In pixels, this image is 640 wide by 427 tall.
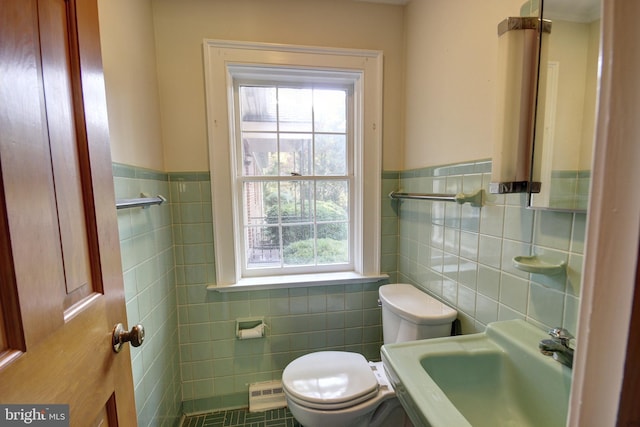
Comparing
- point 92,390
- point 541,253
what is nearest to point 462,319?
point 541,253

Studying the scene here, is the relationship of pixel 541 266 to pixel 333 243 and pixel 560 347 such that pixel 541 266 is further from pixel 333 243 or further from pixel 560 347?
pixel 333 243

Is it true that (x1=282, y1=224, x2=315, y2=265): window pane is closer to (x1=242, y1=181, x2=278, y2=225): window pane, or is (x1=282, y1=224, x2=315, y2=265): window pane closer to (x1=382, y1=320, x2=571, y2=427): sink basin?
(x1=242, y1=181, x2=278, y2=225): window pane

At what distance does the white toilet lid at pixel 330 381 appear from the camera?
1099 mm

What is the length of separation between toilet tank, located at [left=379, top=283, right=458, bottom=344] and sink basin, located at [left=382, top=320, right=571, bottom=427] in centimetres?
25

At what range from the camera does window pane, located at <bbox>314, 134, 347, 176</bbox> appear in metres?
1.70

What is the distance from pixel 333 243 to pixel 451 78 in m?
1.11

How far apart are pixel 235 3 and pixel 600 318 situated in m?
1.82

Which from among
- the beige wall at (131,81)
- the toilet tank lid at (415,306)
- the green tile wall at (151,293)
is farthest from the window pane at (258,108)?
the toilet tank lid at (415,306)

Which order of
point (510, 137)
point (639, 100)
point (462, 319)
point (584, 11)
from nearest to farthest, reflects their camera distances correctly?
point (639, 100) < point (584, 11) < point (510, 137) < point (462, 319)

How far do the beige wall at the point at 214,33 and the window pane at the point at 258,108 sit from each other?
0.78 ft

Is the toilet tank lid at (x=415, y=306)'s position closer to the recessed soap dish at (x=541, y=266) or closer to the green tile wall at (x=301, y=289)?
the green tile wall at (x=301, y=289)

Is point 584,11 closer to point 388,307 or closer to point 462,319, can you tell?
point 462,319

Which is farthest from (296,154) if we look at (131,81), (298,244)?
(131,81)

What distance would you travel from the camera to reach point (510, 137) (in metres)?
0.85
